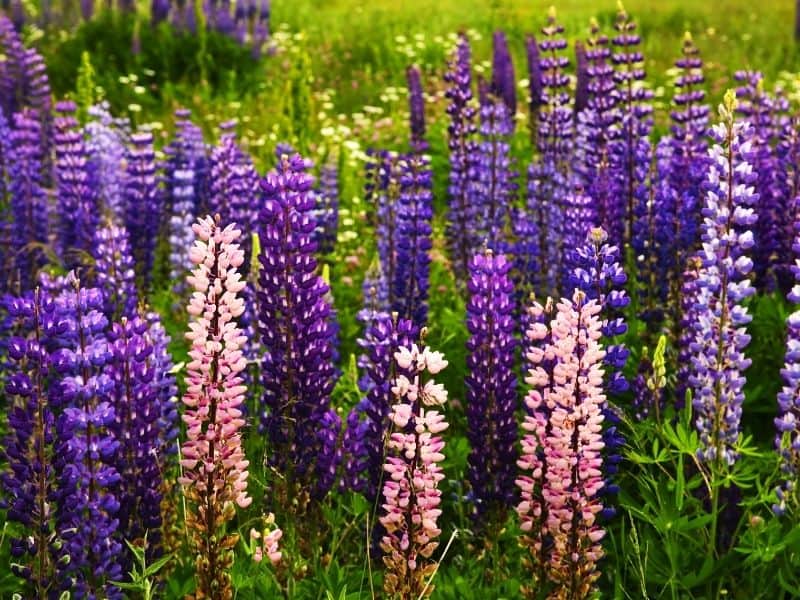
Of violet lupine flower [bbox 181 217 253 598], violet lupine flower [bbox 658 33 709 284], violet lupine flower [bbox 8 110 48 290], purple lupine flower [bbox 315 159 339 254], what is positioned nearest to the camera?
violet lupine flower [bbox 181 217 253 598]

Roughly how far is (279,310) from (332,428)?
463 millimetres

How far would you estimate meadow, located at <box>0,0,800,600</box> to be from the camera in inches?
125

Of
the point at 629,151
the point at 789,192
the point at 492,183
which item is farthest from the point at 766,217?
the point at 492,183

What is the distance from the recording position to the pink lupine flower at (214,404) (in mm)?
3086

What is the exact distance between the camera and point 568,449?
10.3 ft

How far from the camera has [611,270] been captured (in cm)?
383

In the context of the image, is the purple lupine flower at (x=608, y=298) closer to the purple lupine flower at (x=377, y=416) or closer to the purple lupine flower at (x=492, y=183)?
the purple lupine flower at (x=377, y=416)

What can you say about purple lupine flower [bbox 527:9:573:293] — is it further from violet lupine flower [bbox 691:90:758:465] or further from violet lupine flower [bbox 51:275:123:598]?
violet lupine flower [bbox 51:275:123:598]

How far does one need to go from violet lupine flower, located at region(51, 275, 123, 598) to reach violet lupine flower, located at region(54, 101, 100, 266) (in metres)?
2.22

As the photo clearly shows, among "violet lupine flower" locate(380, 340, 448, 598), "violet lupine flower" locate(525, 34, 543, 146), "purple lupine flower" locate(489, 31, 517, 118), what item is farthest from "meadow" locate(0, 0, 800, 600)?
"purple lupine flower" locate(489, 31, 517, 118)

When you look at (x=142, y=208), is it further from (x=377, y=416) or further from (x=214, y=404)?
(x=214, y=404)

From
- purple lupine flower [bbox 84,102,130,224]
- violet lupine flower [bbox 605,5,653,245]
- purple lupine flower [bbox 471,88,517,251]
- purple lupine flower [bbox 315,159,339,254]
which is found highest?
violet lupine flower [bbox 605,5,653,245]

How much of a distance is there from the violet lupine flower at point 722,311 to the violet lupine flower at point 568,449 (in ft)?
1.45

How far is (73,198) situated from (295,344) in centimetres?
237
